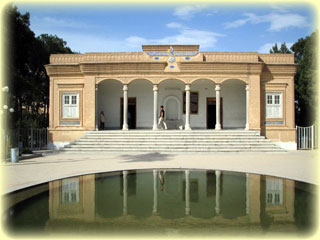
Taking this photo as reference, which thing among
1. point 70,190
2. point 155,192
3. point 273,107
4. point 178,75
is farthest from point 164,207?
point 273,107

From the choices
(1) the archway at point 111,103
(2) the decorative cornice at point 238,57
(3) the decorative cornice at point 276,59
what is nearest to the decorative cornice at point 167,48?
(2) the decorative cornice at point 238,57

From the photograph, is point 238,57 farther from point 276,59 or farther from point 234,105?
point 234,105

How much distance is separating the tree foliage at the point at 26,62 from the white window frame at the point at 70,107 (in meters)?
3.40

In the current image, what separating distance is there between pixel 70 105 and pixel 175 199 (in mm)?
13593

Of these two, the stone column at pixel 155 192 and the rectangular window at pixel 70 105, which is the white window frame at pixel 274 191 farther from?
the rectangular window at pixel 70 105

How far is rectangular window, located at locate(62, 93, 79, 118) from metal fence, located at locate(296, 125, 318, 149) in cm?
1436

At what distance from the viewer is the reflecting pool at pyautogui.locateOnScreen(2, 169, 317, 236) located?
3.91m

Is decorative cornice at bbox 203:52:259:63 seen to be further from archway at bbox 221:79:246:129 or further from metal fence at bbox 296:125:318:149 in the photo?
metal fence at bbox 296:125:318:149

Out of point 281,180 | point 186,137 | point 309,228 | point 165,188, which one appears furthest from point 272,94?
point 309,228

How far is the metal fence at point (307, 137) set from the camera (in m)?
16.4

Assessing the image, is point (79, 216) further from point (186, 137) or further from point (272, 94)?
point (272, 94)

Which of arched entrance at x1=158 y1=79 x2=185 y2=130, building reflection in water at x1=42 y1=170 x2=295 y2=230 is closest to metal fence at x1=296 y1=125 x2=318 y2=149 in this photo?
arched entrance at x1=158 y1=79 x2=185 y2=130

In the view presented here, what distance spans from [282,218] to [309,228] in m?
0.43

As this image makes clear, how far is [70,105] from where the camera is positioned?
1725 centimetres
